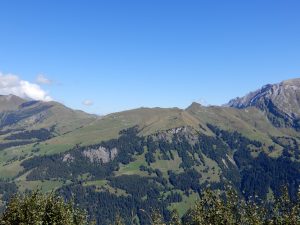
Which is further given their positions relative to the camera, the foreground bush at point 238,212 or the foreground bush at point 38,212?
the foreground bush at point 38,212

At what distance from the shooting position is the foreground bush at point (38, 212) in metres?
59.6

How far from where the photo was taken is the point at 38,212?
5900cm

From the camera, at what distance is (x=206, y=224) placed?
1927 inches

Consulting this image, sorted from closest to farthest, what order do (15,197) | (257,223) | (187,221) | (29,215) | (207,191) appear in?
(257,223), (207,191), (187,221), (29,215), (15,197)

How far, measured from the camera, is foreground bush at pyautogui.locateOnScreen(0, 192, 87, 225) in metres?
59.6

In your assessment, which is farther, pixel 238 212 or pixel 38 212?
pixel 38 212

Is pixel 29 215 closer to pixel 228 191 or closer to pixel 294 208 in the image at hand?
pixel 228 191

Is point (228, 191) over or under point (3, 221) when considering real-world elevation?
over

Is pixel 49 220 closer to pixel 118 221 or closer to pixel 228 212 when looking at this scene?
pixel 118 221

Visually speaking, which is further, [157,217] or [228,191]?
[157,217]

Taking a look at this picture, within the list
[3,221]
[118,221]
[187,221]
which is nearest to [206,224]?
[187,221]

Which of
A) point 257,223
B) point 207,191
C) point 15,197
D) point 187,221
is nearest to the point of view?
point 257,223

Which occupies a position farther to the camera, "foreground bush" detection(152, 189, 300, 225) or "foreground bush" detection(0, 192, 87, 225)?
"foreground bush" detection(0, 192, 87, 225)

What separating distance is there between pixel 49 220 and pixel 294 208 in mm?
36303
